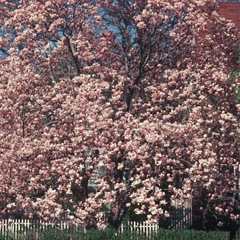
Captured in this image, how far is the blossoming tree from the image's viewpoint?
15.6 meters

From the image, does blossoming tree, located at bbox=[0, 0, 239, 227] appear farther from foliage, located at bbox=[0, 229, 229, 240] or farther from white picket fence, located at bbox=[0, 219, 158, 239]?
foliage, located at bbox=[0, 229, 229, 240]

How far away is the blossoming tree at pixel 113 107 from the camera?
15.6 m

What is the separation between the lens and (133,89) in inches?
701

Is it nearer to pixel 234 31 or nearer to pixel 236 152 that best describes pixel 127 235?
pixel 236 152

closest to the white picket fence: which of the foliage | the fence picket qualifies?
the fence picket

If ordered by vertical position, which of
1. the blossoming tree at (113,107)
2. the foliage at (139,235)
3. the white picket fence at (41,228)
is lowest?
the foliage at (139,235)

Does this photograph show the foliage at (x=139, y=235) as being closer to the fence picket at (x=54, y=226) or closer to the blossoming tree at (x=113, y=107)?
the fence picket at (x=54, y=226)

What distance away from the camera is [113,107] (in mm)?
17172

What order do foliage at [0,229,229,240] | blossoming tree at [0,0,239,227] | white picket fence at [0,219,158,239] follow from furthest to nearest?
blossoming tree at [0,0,239,227] < white picket fence at [0,219,158,239] < foliage at [0,229,229,240]

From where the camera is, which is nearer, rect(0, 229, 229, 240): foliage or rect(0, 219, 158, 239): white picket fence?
rect(0, 229, 229, 240): foliage

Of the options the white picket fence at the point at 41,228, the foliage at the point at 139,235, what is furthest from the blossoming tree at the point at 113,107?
the foliage at the point at 139,235

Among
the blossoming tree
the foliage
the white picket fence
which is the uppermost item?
the blossoming tree

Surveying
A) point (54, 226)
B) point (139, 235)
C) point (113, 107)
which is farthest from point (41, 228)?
point (113, 107)

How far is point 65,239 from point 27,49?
604 centimetres
